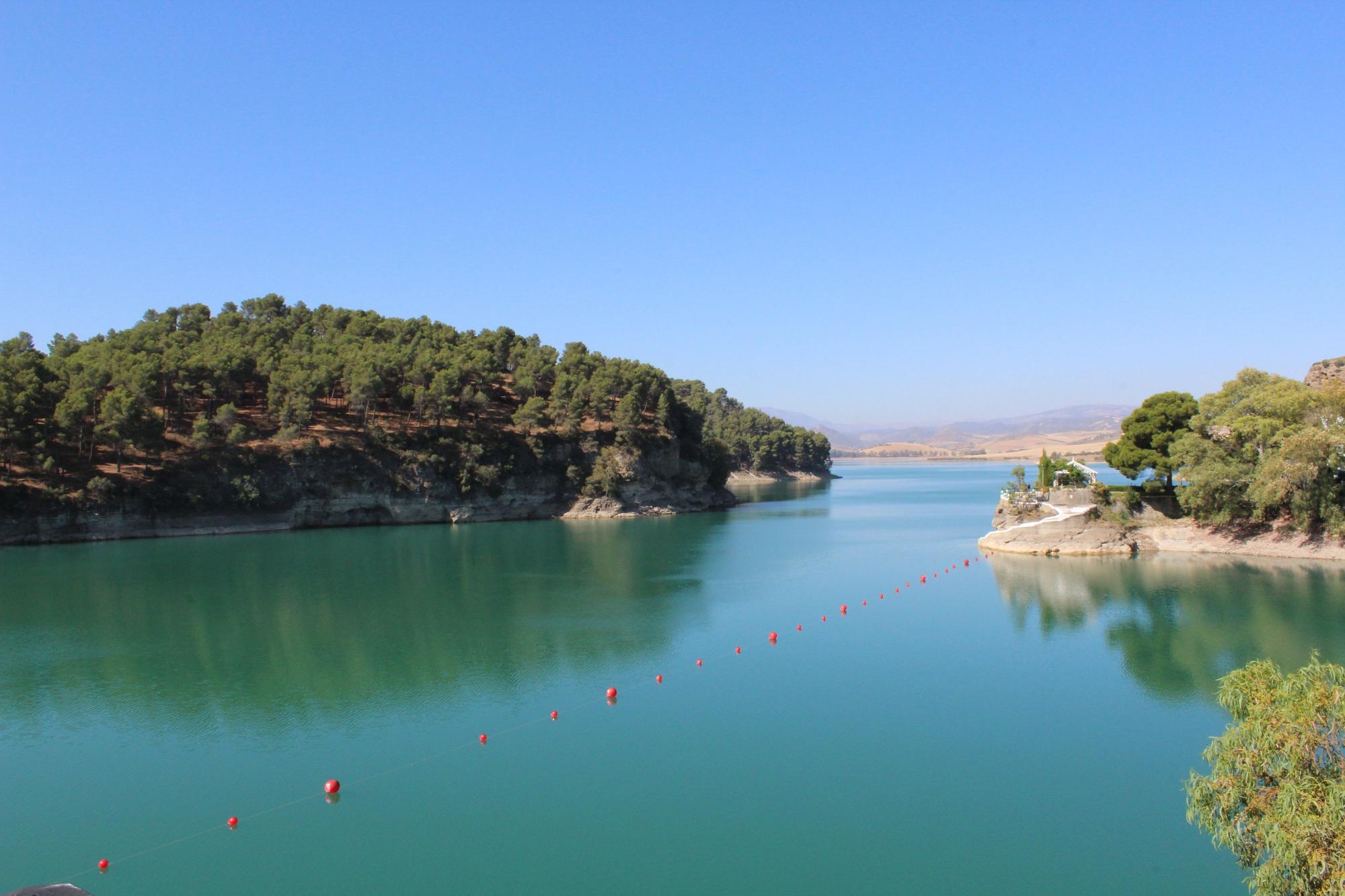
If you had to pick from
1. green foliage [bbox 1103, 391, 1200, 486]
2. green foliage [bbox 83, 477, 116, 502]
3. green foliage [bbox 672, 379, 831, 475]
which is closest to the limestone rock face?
green foliage [bbox 1103, 391, 1200, 486]

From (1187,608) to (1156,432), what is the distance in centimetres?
1958

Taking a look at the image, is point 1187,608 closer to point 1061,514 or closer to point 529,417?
point 1061,514

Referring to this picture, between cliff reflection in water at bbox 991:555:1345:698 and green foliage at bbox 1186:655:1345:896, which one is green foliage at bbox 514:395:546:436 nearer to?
cliff reflection in water at bbox 991:555:1345:698

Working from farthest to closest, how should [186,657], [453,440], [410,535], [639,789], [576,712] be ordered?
[453,440] < [410,535] < [186,657] < [576,712] < [639,789]

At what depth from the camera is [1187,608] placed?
3581cm

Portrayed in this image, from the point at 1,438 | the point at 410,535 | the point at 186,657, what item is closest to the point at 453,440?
the point at 410,535

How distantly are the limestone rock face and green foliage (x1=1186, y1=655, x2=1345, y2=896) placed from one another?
7025cm

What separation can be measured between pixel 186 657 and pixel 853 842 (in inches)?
966

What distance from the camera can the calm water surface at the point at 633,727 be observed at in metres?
15.4

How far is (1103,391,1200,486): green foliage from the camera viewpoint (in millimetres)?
51438

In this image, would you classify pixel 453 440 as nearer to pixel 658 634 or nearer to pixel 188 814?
pixel 658 634

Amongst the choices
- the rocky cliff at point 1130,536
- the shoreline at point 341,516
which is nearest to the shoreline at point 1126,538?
the rocky cliff at point 1130,536

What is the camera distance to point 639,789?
1847 centimetres

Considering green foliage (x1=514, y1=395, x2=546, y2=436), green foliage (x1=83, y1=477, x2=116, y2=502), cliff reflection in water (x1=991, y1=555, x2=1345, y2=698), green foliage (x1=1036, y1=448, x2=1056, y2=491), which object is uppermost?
green foliage (x1=514, y1=395, x2=546, y2=436)
